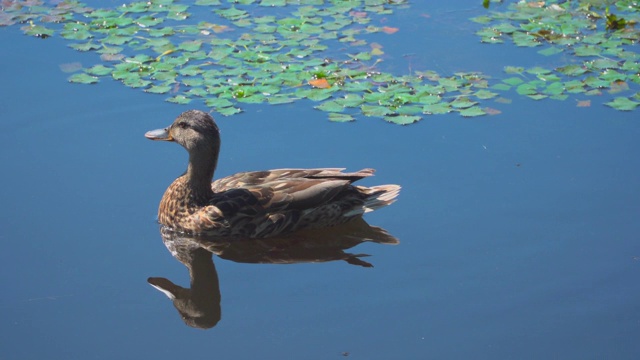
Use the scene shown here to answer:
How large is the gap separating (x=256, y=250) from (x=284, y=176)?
0.56 meters

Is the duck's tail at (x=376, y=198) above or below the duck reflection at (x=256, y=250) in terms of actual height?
above

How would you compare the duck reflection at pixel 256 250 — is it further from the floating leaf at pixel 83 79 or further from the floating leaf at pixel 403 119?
the floating leaf at pixel 83 79

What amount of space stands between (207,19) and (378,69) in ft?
6.13

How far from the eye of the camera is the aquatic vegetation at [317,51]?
8492mm

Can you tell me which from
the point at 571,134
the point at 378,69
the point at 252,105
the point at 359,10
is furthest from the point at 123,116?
the point at 571,134

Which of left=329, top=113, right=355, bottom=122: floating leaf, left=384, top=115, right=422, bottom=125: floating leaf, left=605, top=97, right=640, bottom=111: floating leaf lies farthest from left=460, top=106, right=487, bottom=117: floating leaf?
left=605, top=97, right=640, bottom=111: floating leaf

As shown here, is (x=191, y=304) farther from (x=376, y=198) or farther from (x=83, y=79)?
(x=83, y=79)

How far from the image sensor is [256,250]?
271 inches

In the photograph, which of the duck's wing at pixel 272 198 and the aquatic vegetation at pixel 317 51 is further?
the aquatic vegetation at pixel 317 51

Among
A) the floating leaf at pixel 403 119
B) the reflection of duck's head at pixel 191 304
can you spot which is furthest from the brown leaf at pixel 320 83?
the reflection of duck's head at pixel 191 304

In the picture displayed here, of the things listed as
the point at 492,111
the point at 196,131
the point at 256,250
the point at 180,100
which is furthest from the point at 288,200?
the point at 492,111

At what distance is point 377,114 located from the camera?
8.28 meters

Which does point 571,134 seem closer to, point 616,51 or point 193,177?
point 616,51

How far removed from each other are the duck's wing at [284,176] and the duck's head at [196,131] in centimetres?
29
